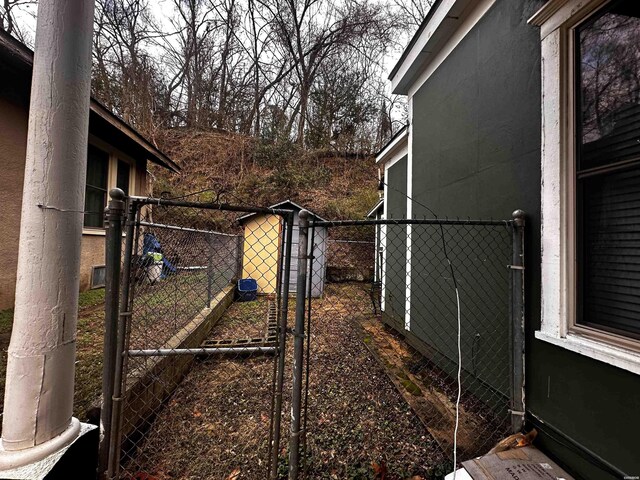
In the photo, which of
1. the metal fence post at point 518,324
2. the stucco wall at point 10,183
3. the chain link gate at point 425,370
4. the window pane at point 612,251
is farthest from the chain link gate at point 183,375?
the stucco wall at point 10,183

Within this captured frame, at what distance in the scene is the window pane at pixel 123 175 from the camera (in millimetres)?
6738

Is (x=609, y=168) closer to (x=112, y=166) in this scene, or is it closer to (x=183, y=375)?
(x=183, y=375)

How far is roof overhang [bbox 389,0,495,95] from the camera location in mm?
2863

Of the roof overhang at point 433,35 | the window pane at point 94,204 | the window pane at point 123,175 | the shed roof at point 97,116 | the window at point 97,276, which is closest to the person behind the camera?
the roof overhang at point 433,35

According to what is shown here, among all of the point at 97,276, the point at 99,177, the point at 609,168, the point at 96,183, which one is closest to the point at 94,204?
the point at 96,183

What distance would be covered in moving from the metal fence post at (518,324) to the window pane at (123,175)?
7.56 m

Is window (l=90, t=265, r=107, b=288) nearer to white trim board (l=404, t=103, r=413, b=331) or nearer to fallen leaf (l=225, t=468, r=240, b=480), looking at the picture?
fallen leaf (l=225, t=468, r=240, b=480)

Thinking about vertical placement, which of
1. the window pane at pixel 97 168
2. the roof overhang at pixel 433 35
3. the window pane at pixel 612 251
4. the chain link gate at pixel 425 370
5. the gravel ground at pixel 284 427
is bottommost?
the gravel ground at pixel 284 427

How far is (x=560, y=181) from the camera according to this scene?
179 centimetres

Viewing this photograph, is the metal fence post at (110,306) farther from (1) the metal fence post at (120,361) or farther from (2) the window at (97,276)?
(2) the window at (97,276)

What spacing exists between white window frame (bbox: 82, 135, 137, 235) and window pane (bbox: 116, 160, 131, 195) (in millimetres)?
70

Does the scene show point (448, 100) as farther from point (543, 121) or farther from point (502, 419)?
point (502, 419)

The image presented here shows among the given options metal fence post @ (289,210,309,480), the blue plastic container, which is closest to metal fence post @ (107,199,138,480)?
metal fence post @ (289,210,309,480)

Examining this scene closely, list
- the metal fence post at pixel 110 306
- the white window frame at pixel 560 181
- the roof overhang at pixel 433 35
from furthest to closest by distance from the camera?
the roof overhang at pixel 433 35 → the white window frame at pixel 560 181 → the metal fence post at pixel 110 306
